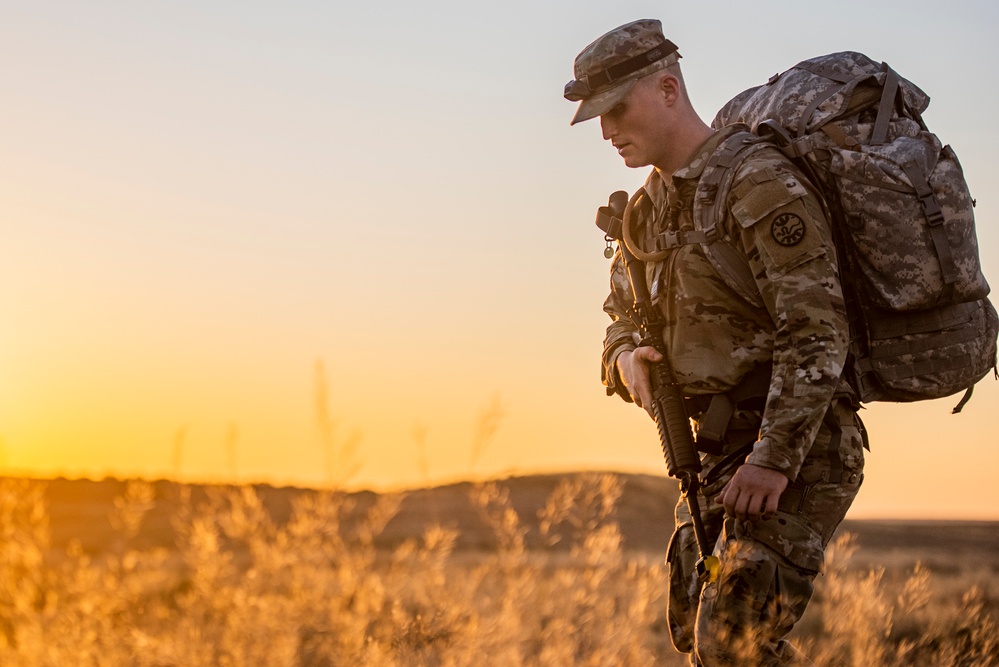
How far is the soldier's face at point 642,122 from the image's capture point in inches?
135

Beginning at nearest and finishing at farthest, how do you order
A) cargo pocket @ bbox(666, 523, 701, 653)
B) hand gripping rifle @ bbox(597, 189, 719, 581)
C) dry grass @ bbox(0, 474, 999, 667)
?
1. hand gripping rifle @ bbox(597, 189, 719, 581)
2. cargo pocket @ bbox(666, 523, 701, 653)
3. dry grass @ bbox(0, 474, 999, 667)

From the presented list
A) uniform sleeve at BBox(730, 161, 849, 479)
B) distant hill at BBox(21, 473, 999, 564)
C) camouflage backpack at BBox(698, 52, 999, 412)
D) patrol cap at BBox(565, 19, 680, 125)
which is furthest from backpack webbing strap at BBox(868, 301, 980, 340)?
distant hill at BBox(21, 473, 999, 564)

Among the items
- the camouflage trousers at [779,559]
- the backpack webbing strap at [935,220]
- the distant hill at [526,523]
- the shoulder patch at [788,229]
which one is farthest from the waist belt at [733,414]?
the distant hill at [526,523]

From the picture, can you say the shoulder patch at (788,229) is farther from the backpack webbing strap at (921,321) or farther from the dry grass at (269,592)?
the dry grass at (269,592)

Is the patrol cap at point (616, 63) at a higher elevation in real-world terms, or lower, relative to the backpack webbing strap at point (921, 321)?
higher

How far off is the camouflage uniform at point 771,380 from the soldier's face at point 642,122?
12 cm

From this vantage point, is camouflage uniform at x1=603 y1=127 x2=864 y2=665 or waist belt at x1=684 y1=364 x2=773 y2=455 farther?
waist belt at x1=684 y1=364 x2=773 y2=455

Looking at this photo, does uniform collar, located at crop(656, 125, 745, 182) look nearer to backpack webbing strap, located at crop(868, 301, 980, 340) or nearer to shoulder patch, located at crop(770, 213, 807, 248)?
shoulder patch, located at crop(770, 213, 807, 248)

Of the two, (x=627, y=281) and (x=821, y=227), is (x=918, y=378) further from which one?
(x=627, y=281)

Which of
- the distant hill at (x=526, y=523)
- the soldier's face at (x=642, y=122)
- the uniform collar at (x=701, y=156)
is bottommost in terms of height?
the distant hill at (x=526, y=523)

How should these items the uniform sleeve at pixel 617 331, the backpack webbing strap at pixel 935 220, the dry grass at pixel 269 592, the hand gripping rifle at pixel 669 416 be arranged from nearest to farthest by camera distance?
the backpack webbing strap at pixel 935 220
the hand gripping rifle at pixel 669 416
the dry grass at pixel 269 592
the uniform sleeve at pixel 617 331

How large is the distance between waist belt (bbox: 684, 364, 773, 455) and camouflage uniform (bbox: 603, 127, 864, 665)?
0.01m

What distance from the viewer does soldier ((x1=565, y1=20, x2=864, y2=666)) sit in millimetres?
3041

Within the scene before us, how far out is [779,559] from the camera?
3.19m
